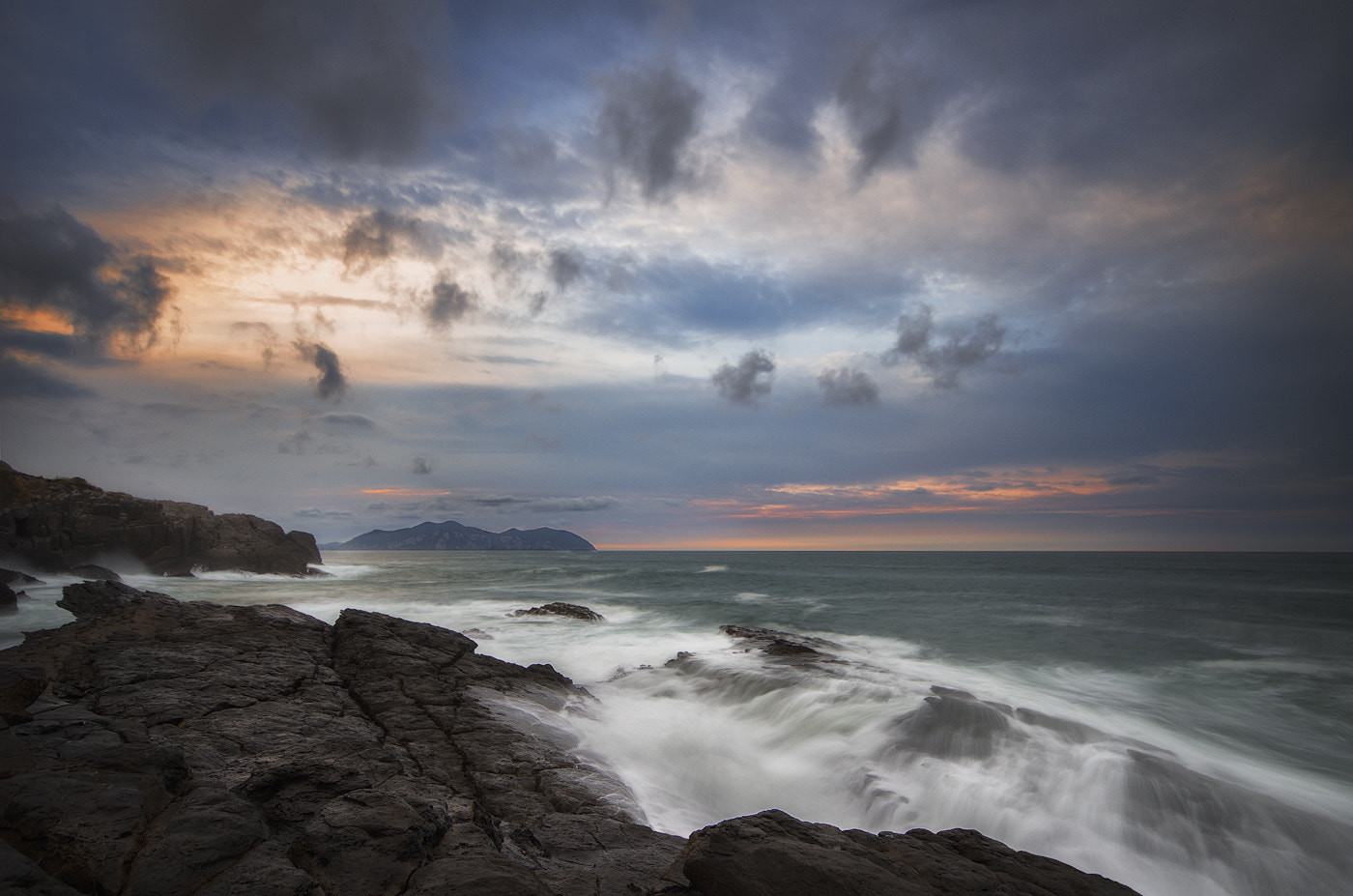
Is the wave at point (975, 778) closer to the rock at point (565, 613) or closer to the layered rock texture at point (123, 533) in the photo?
the rock at point (565, 613)

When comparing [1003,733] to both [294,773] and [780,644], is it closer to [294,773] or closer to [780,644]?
[780,644]

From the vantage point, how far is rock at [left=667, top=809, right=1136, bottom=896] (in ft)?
12.3

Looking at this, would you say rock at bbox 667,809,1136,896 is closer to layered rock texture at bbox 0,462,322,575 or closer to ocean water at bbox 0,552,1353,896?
ocean water at bbox 0,552,1353,896

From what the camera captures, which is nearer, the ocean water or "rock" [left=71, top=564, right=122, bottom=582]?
the ocean water

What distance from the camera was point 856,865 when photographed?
399 centimetres

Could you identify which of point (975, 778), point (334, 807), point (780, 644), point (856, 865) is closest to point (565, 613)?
point (780, 644)

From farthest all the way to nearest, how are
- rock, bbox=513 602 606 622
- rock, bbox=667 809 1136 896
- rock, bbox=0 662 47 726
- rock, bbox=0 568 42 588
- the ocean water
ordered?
rock, bbox=513 602 606 622 → rock, bbox=0 568 42 588 → the ocean water → rock, bbox=0 662 47 726 → rock, bbox=667 809 1136 896

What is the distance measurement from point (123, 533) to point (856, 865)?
164 ft

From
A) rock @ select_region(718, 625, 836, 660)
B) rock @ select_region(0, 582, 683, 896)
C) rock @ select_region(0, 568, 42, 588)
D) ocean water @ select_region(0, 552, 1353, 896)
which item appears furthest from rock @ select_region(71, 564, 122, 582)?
rock @ select_region(718, 625, 836, 660)

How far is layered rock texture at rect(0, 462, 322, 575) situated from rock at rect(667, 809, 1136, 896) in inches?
1805

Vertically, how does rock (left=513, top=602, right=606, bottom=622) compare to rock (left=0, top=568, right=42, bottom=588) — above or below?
below

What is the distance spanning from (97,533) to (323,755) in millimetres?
45125

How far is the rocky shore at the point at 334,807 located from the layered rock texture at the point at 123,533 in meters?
37.2

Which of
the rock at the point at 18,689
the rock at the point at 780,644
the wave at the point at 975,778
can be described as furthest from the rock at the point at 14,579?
the rock at the point at 780,644
